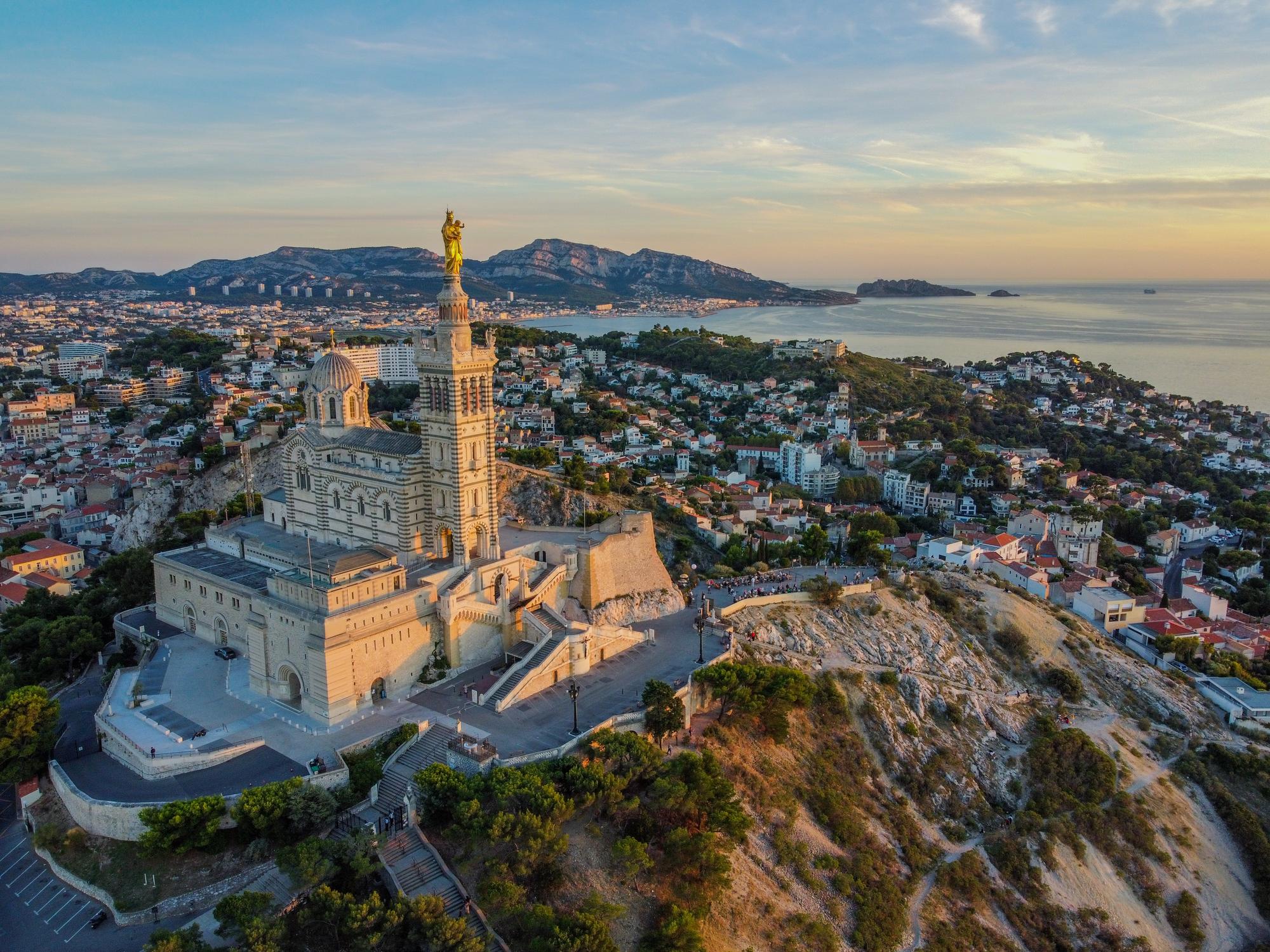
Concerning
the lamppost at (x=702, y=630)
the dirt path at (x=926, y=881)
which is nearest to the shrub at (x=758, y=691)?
the lamppost at (x=702, y=630)

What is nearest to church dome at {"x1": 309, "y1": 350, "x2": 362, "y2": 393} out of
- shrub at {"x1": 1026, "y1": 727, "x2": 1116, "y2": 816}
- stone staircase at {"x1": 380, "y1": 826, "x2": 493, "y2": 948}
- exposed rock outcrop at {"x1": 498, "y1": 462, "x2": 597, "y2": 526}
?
exposed rock outcrop at {"x1": 498, "y1": 462, "x2": 597, "y2": 526}

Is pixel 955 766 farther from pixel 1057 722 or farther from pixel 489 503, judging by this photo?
pixel 489 503

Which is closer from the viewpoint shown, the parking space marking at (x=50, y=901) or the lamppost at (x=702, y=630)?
the parking space marking at (x=50, y=901)

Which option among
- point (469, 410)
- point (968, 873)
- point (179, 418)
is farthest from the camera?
point (179, 418)

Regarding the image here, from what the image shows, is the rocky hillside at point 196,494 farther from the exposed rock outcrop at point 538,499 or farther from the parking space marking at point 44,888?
the parking space marking at point 44,888

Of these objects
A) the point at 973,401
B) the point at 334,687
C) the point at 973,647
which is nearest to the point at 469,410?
the point at 334,687

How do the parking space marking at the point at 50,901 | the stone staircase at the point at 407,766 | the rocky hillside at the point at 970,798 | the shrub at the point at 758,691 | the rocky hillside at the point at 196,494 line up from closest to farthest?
the parking space marking at the point at 50,901 < the stone staircase at the point at 407,766 < the rocky hillside at the point at 970,798 < the shrub at the point at 758,691 < the rocky hillside at the point at 196,494
